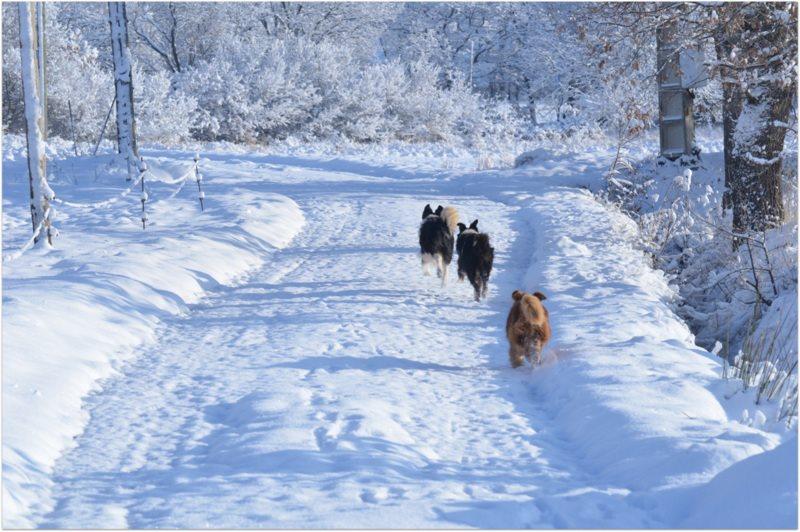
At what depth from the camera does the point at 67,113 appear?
39.1 metres

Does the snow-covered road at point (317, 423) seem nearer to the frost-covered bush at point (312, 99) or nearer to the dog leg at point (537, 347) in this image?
the dog leg at point (537, 347)

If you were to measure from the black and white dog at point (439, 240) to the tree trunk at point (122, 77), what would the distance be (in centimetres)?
1271

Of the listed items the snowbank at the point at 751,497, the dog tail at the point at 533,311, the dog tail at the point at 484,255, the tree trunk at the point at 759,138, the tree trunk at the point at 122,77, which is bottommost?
the snowbank at the point at 751,497

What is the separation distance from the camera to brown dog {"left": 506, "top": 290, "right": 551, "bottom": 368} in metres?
7.90

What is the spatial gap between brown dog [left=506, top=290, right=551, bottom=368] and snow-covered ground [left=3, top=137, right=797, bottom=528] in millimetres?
209

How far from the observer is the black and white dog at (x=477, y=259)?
35.6ft

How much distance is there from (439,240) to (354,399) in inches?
214

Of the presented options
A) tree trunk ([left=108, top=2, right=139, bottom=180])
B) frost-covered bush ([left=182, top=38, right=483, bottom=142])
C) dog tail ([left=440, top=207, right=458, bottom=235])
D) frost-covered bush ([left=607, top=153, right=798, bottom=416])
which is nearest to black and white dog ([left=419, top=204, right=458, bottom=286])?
dog tail ([left=440, top=207, right=458, bottom=235])

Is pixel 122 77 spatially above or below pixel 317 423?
above

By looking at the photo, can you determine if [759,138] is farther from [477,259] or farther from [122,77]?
[122,77]

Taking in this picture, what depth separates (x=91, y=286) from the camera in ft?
34.1

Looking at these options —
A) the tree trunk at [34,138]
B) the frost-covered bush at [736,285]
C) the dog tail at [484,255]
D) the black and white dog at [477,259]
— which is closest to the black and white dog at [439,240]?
the black and white dog at [477,259]

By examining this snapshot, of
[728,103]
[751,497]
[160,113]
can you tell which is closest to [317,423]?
[751,497]

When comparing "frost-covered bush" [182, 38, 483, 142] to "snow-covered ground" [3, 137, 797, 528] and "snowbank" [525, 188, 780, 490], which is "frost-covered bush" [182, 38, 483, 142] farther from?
"snowbank" [525, 188, 780, 490]
